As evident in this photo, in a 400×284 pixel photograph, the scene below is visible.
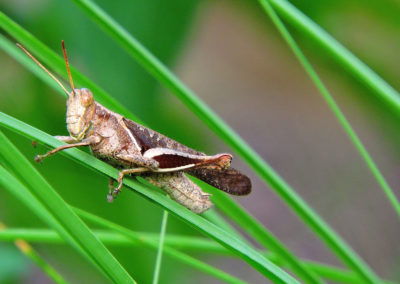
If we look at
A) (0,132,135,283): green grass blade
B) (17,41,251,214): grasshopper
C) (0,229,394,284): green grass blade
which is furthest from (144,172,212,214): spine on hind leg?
(0,132,135,283): green grass blade

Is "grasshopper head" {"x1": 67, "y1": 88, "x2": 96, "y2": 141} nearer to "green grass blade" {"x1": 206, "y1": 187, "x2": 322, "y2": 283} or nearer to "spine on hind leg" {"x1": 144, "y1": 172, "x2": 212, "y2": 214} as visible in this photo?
"spine on hind leg" {"x1": 144, "y1": 172, "x2": 212, "y2": 214}

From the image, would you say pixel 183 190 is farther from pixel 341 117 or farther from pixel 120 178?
pixel 341 117

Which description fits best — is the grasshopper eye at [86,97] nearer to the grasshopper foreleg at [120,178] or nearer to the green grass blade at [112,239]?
the grasshopper foreleg at [120,178]

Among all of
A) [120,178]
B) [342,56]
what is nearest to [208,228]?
[120,178]

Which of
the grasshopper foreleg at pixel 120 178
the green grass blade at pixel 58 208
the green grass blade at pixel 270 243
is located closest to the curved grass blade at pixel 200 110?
the green grass blade at pixel 270 243

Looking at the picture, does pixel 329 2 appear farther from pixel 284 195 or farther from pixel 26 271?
pixel 26 271

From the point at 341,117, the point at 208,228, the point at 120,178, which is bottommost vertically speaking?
the point at 208,228

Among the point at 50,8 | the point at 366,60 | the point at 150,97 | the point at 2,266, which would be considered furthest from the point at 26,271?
the point at 366,60
